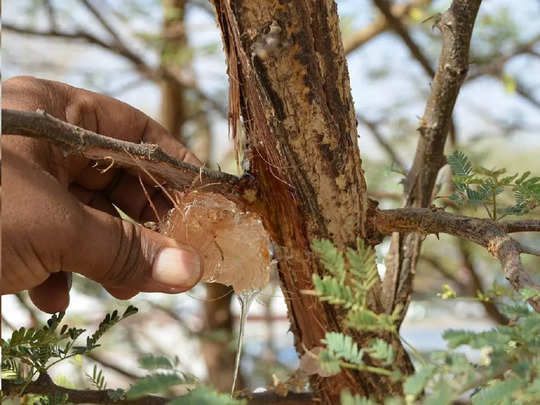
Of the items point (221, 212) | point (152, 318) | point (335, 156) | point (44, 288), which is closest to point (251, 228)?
point (221, 212)

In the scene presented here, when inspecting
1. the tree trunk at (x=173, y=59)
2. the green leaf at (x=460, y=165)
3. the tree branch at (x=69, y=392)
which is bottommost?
the tree branch at (x=69, y=392)

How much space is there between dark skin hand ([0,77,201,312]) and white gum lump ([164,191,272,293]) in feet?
0.20

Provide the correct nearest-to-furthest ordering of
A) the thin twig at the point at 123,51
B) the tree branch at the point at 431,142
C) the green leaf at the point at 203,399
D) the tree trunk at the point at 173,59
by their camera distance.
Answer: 1. the green leaf at the point at 203,399
2. the tree branch at the point at 431,142
3. the thin twig at the point at 123,51
4. the tree trunk at the point at 173,59

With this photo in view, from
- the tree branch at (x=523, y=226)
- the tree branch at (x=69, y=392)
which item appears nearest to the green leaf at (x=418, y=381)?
the tree branch at (x=523, y=226)

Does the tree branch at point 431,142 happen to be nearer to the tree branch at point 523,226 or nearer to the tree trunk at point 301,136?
the tree trunk at point 301,136

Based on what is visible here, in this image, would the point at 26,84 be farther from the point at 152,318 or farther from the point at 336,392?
the point at 152,318

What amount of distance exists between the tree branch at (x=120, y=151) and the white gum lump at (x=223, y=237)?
1.1 inches

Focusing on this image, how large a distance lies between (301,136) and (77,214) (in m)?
0.25

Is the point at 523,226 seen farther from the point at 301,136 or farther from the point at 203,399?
the point at 203,399

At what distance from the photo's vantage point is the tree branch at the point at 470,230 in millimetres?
592

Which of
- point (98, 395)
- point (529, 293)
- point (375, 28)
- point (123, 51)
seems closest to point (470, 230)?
point (529, 293)

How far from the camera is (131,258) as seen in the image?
68 centimetres

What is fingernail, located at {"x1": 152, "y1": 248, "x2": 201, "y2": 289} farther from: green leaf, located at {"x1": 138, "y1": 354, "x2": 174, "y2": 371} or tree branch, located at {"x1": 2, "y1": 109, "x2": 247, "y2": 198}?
green leaf, located at {"x1": 138, "y1": 354, "x2": 174, "y2": 371}

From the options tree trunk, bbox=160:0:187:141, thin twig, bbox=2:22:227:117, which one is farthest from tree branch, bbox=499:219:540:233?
tree trunk, bbox=160:0:187:141
